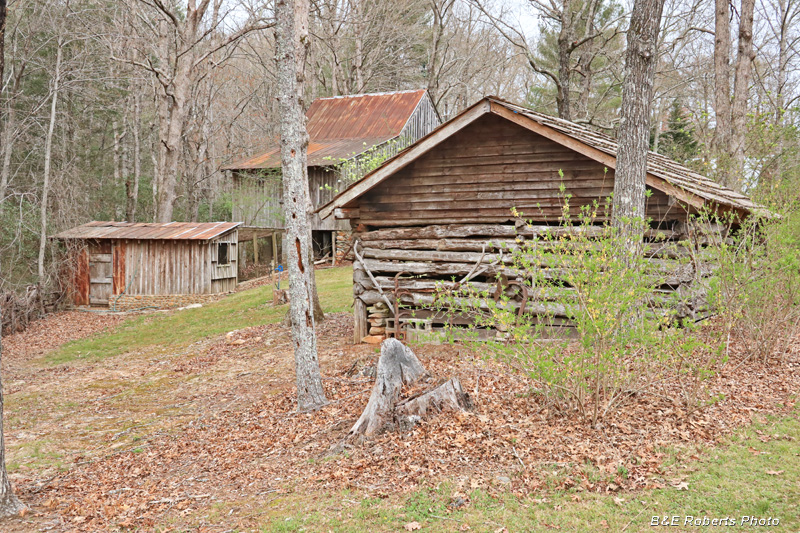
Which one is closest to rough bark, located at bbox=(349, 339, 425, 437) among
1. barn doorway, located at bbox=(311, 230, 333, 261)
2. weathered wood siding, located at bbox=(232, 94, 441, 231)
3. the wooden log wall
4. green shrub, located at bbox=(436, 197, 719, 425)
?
green shrub, located at bbox=(436, 197, 719, 425)

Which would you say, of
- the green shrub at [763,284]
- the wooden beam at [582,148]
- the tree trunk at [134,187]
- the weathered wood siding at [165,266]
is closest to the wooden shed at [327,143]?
the tree trunk at [134,187]

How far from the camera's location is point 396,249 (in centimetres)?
1182

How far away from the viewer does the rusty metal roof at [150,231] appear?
21.3 m

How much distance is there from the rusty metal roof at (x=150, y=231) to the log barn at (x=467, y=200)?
453 inches

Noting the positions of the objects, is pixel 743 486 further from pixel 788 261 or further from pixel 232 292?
pixel 232 292

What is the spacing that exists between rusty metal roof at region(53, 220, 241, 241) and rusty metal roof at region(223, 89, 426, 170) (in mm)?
5389

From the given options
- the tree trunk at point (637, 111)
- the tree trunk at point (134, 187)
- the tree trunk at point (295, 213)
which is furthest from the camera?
the tree trunk at point (134, 187)

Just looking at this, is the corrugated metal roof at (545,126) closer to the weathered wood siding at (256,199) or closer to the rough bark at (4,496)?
the rough bark at (4,496)

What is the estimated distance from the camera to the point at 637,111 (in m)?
8.49

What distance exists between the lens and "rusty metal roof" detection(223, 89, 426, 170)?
87.8ft

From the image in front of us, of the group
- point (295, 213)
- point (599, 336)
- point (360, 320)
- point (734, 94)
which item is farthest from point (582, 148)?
point (734, 94)

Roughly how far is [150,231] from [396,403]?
18.4 m

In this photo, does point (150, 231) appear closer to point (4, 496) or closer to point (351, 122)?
point (351, 122)

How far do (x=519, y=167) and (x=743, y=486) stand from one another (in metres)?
6.92
